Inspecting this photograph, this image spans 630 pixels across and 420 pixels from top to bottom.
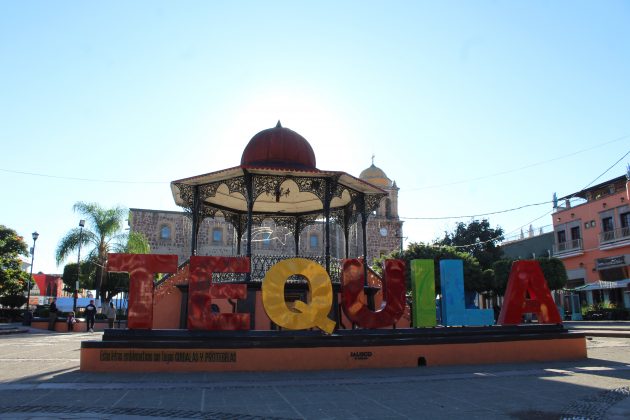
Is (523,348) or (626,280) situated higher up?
(626,280)

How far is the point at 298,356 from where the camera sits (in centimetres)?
1100

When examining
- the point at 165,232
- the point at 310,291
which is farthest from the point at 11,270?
the point at 310,291

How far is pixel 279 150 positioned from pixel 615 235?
101 feet

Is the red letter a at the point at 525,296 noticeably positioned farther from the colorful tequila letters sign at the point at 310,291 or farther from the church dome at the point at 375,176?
the church dome at the point at 375,176

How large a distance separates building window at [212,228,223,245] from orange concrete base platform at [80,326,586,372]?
132 feet

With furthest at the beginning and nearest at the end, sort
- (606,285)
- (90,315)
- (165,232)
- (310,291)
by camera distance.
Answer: (165,232)
(606,285)
(90,315)
(310,291)

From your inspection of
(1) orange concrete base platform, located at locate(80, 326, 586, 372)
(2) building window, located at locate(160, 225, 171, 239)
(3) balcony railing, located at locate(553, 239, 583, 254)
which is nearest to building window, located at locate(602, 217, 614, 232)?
(3) balcony railing, located at locate(553, 239, 583, 254)

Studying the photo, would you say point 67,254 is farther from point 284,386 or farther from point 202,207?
point 284,386

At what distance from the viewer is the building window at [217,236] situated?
166ft

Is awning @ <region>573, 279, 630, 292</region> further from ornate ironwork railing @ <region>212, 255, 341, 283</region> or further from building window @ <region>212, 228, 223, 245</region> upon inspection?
building window @ <region>212, 228, 223, 245</region>

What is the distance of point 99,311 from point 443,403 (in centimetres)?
3633

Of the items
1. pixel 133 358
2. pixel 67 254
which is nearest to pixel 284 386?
pixel 133 358

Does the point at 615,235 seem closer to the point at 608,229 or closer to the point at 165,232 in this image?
→ the point at 608,229

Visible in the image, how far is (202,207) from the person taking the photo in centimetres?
1788
